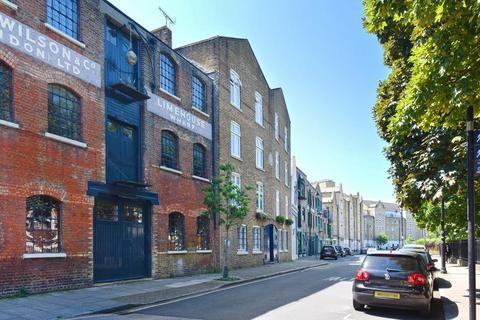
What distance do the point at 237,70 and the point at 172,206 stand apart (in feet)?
37.6

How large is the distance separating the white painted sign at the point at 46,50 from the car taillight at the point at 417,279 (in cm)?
1157

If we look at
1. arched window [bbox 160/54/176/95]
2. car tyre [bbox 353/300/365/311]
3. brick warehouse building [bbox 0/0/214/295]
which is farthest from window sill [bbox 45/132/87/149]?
car tyre [bbox 353/300/365/311]

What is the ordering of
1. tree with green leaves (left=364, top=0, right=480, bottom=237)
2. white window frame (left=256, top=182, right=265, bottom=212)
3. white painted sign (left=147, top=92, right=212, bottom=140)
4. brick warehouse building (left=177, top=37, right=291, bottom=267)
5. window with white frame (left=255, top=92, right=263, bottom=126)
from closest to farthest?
tree with green leaves (left=364, top=0, right=480, bottom=237)
white painted sign (left=147, top=92, right=212, bottom=140)
brick warehouse building (left=177, top=37, right=291, bottom=267)
white window frame (left=256, top=182, right=265, bottom=212)
window with white frame (left=255, top=92, right=263, bottom=126)

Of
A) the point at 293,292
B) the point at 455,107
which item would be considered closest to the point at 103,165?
the point at 293,292

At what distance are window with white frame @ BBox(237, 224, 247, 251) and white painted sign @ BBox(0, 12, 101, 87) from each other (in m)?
13.9

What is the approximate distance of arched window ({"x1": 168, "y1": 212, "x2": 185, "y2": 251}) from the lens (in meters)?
20.0

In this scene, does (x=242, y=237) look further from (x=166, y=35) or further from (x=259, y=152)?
(x=166, y=35)

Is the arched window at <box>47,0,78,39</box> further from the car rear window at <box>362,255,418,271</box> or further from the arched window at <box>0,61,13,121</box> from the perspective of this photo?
the car rear window at <box>362,255,418,271</box>

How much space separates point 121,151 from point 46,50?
15.7 feet

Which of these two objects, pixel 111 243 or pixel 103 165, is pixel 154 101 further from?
pixel 111 243

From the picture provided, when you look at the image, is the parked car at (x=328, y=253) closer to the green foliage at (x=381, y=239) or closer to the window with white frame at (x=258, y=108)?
the window with white frame at (x=258, y=108)

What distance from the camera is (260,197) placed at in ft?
105

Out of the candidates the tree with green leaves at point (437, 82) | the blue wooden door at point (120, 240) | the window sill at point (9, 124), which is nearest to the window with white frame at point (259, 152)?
the blue wooden door at point (120, 240)

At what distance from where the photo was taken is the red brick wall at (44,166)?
12.1m
